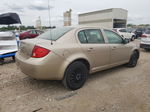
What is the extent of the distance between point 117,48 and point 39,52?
2.43 m

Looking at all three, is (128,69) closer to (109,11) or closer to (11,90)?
(11,90)

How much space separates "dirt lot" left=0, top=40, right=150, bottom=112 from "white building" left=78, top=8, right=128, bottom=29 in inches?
1096

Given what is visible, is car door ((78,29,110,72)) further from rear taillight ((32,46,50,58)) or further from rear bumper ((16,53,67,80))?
rear taillight ((32,46,50,58))

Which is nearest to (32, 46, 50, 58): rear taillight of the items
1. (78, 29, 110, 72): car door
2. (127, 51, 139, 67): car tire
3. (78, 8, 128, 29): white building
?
(78, 29, 110, 72): car door

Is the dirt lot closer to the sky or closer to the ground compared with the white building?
closer to the ground

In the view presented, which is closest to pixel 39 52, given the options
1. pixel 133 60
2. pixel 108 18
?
pixel 133 60

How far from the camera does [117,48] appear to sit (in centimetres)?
379

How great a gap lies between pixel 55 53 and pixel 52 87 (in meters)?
1.08

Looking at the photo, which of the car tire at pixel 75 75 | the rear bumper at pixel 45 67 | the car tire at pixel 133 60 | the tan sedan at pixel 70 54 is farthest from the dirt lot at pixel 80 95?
the car tire at pixel 133 60

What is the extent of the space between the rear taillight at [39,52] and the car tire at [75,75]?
0.62 metres

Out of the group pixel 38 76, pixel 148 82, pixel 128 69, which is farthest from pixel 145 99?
pixel 38 76

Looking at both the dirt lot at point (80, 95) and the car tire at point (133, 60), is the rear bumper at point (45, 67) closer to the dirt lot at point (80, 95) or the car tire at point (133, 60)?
the dirt lot at point (80, 95)

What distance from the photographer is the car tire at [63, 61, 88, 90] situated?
9.05 feet

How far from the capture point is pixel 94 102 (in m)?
2.50
